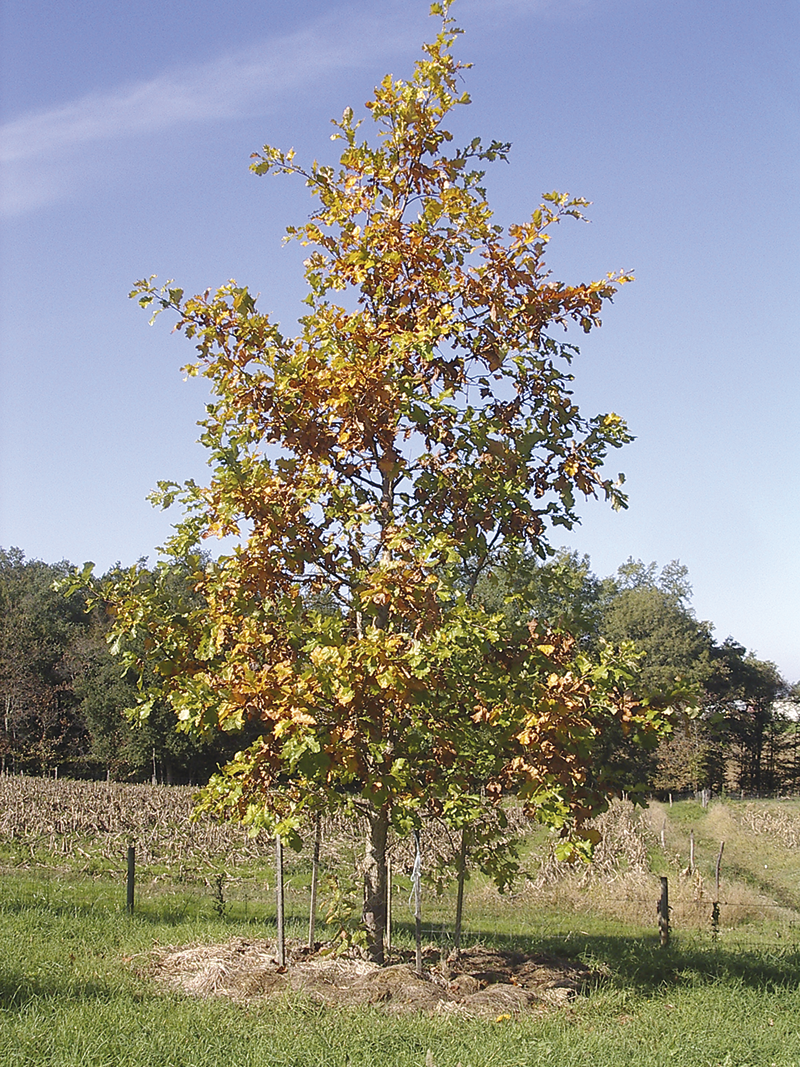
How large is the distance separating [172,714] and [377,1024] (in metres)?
27.1

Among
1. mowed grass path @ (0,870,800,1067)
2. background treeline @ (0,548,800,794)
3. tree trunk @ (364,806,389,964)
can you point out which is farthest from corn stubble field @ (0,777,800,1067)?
background treeline @ (0,548,800,794)

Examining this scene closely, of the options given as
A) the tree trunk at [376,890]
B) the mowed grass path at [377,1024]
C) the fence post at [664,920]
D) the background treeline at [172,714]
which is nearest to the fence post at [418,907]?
the tree trunk at [376,890]

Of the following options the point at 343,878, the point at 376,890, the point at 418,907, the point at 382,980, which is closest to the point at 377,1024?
the point at 382,980

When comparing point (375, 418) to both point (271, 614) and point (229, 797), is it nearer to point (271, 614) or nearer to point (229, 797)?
point (271, 614)

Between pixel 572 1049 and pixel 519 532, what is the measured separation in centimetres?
415

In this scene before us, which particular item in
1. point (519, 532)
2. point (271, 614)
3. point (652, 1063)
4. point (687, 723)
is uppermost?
point (519, 532)

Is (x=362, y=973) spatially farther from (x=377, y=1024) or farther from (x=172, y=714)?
(x=172, y=714)

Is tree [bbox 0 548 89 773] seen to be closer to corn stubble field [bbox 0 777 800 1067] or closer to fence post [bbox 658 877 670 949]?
corn stubble field [bbox 0 777 800 1067]

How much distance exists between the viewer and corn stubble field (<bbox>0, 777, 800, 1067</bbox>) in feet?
20.1

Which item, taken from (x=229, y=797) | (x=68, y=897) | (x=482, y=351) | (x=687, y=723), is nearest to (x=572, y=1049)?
(x=687, y=723)

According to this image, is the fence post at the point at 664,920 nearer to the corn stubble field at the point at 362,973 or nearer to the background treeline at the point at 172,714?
the corn stubble field at the point at 362,973

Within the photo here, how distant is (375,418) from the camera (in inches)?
310

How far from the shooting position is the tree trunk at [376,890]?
27.4 ft

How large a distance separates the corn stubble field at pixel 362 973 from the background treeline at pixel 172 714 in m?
3.77
